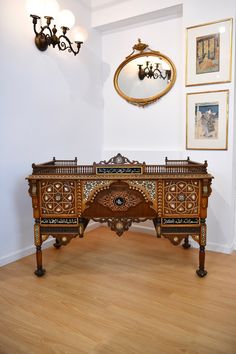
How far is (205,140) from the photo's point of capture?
2990 millimetres

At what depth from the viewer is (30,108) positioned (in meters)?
2.85

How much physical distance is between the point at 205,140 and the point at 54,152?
1.52 m

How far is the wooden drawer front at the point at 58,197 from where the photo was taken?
7.80 ft

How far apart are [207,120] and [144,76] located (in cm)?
89

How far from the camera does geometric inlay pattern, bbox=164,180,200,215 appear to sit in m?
2.36

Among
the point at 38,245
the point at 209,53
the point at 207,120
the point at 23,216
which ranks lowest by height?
the point at 38,245

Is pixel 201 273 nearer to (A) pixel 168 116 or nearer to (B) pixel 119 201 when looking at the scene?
(B) pixel 119 201

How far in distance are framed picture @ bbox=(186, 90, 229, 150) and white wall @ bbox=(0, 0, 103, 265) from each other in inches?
47.1

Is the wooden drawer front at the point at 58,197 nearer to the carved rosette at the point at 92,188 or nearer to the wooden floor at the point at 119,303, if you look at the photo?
the carved rosette at the point at 92,188

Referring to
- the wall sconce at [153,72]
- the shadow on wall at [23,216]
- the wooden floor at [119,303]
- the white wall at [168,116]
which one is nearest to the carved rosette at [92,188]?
the wooden floor at [119,303]

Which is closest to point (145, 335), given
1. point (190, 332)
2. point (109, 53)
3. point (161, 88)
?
point (190, 332)

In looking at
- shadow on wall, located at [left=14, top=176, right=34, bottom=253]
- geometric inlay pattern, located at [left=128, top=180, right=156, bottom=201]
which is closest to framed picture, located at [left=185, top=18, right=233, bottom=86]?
geometric inlay pattern, located at [left=128, top=180, right=156, bottom=201]

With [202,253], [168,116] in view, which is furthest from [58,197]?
[168,116]

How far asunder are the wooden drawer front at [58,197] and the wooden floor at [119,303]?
54cm
